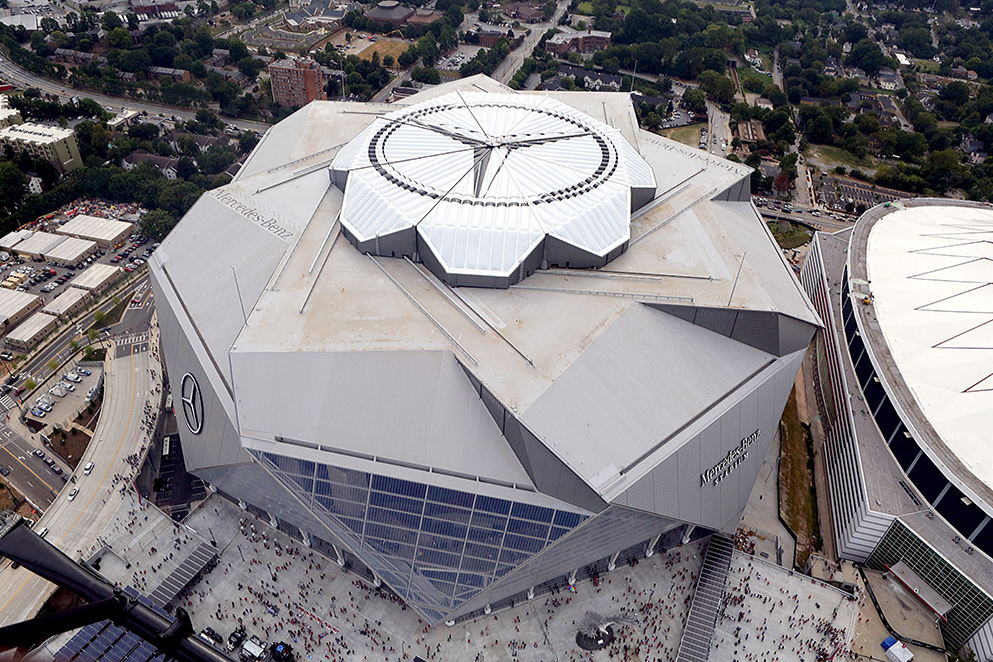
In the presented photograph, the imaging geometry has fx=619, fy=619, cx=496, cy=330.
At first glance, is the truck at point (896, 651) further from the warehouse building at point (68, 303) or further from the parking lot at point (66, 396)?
the warehouse building at point (68, 303)

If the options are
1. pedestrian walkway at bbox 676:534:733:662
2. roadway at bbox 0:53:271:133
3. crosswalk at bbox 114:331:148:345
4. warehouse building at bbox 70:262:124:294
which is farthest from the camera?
roadway at bbox 0:53:271:133

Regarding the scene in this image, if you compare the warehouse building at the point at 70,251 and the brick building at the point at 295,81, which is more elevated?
the brick building at the point at 295,81

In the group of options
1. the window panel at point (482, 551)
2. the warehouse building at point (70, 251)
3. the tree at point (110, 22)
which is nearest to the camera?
the window panel at point (482, 551)

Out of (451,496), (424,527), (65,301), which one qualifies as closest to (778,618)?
(451,496)

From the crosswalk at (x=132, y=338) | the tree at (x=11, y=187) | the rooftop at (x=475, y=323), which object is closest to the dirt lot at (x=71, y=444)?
the crosswalk at (x=132, y=338)

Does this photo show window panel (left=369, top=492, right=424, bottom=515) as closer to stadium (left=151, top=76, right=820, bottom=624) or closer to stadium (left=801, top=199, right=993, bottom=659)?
stadium (left=151, top=76, right=820, bottom=624)

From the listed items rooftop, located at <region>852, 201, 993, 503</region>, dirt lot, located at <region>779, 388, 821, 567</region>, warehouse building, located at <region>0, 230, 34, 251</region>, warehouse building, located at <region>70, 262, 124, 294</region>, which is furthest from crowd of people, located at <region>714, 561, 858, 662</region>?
warehouse building, located at <region>0, 230, 34, 251</region>

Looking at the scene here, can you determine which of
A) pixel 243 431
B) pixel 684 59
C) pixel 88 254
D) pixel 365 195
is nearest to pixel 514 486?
pixel 243 431
